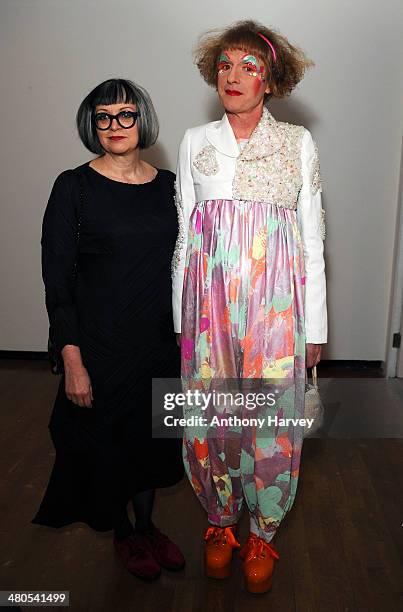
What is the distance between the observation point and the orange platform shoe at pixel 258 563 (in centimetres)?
173

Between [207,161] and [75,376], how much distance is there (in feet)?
2.26

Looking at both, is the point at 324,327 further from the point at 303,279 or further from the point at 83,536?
the point at 83,536

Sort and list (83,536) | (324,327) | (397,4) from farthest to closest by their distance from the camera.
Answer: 1. (397,4)
2. (83,536)
3. (324,327)

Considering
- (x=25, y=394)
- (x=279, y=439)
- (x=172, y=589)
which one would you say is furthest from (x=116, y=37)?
(x=172, y=589)

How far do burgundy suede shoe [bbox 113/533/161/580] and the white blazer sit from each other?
2.59 ft

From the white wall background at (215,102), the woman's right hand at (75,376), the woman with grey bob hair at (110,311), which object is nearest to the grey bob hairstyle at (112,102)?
the woman with grey bob hair at (110,311)

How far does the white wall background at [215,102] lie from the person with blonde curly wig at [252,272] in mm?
1680

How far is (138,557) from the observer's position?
1.82 m

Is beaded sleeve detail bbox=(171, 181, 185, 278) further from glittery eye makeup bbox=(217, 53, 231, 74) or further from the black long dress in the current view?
glittery eye makeup bbox=(217, 53, 231, 74)

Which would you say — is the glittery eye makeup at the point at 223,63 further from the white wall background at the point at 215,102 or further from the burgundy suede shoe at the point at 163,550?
the white wall background at the point at 215,102

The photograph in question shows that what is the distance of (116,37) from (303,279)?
2.27 meters

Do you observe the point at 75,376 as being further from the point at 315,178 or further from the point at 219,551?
the point at 315,178

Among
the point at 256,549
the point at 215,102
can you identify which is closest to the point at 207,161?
the point at 256,549

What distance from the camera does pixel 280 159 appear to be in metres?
1.64
